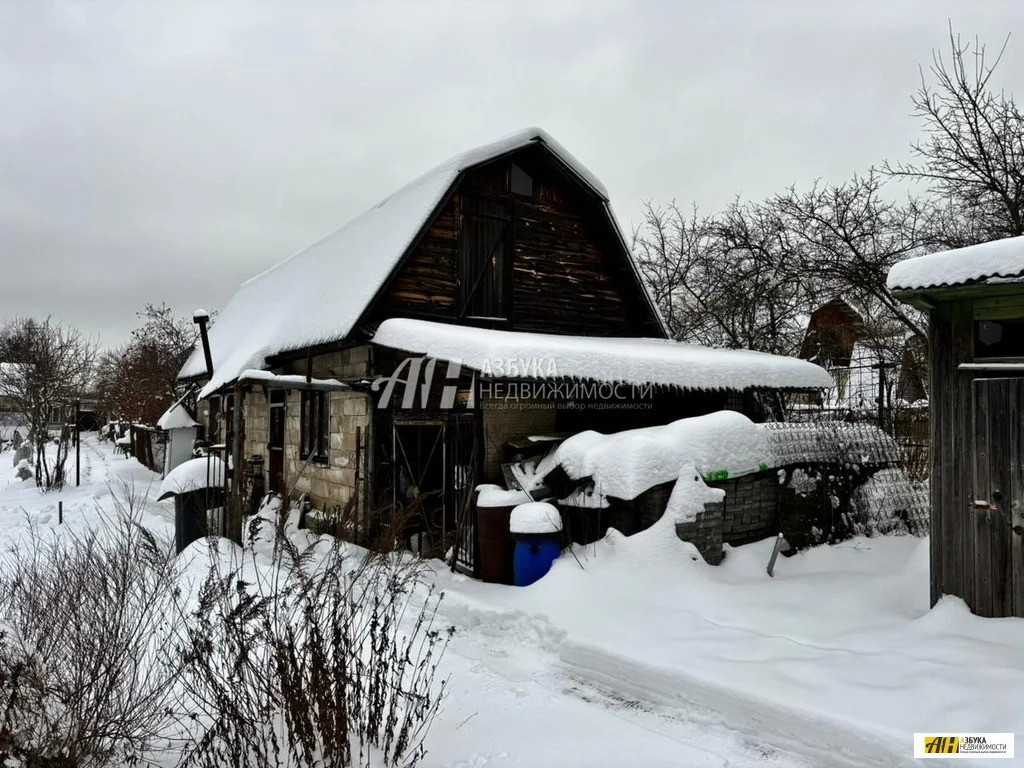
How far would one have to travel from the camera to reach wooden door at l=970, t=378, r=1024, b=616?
185 inches

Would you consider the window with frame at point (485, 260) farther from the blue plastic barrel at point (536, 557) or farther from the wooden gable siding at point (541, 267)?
the blue plastic barrel at point (536, 557)

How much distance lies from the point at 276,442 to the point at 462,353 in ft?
23.4

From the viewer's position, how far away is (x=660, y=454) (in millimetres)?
6977

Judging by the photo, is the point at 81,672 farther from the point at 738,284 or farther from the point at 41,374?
the point at 41,374

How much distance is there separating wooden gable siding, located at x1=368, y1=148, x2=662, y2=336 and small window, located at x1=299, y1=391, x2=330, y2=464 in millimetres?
2397

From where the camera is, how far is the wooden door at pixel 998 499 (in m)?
4.70

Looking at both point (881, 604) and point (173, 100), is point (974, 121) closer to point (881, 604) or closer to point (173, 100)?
point (881, 604)

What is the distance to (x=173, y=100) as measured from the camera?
938cm

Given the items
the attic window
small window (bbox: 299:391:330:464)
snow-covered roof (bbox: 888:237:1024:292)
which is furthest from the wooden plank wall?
small window (bbox: 299:391:330:464)

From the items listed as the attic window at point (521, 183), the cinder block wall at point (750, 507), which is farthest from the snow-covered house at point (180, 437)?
the cinder block wall at point (750, 507)

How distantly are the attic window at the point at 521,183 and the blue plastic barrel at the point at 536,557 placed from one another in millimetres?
6787


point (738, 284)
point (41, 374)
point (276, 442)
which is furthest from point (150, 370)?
point (738, 284)

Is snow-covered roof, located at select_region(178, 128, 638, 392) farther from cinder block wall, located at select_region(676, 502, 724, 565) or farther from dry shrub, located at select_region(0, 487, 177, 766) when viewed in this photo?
dry shrub, located at select_region(0, 487, 177, 766)

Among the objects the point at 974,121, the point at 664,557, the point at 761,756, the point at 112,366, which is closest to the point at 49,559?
the point at 761,756
